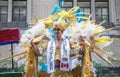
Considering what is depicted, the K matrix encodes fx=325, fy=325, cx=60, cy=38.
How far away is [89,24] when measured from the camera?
21.7ft

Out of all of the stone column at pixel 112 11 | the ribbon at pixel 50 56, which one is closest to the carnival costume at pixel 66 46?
the ribbon at pixel 50 56

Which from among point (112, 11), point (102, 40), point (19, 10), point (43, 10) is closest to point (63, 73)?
point (102, 40)

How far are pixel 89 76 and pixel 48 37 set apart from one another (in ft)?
4.26

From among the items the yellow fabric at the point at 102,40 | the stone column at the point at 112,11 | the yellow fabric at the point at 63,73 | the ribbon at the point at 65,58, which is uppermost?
the stone column at the point at 112,11

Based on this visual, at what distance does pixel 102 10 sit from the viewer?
21469 mm

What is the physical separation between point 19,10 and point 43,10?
1.67m

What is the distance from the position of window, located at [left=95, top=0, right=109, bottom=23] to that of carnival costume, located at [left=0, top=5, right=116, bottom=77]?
14.3 meters

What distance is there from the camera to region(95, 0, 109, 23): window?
21172 mm

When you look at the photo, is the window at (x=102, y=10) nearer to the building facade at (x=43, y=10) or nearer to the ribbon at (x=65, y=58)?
the building facade at (x=43, y=10)

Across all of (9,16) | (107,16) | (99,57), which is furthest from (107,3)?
(99,57)

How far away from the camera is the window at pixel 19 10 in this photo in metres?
21.0

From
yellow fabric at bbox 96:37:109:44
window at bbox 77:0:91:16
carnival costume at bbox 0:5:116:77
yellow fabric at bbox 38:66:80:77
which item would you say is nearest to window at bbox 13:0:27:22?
window at bbox 77:0:91:16

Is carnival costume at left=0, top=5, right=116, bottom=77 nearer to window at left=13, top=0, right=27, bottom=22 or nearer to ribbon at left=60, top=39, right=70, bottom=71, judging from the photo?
ribbon at left=60, top=39, right=70, bottom=71

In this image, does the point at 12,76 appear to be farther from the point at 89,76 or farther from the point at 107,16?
the point at 107,16
